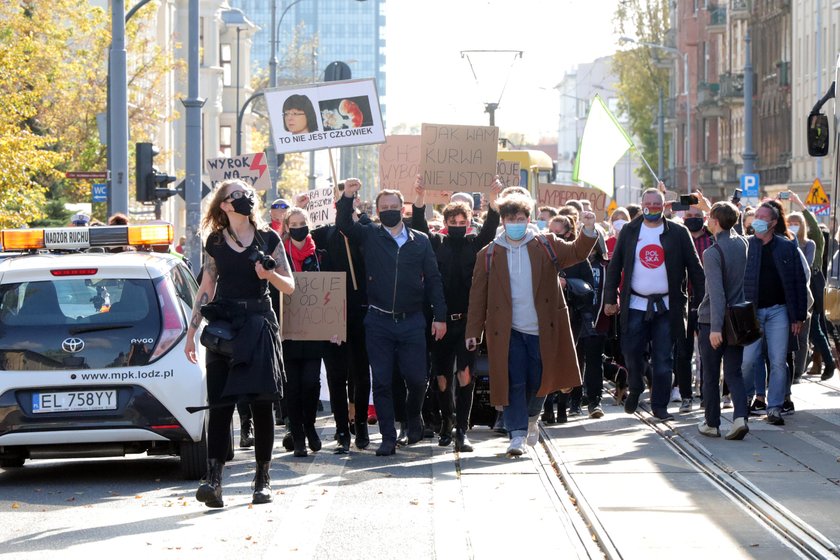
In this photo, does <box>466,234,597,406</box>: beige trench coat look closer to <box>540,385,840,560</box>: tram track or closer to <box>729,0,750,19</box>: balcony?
<box>540,385,840,560</box>: tram track

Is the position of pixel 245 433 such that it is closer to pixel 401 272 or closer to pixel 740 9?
pixel 401 272

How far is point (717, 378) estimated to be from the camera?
13039mm

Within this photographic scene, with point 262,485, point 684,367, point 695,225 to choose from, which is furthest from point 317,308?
point 695,225

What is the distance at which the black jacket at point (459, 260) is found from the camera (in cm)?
1254

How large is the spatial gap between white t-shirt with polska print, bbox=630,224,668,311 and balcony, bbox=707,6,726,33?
66.0 meters

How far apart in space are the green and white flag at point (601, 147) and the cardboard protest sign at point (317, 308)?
1340cm

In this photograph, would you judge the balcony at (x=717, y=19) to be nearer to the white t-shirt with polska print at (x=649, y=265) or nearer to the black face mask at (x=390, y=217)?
the white t-shirt with polska print at (x=649, y=265)

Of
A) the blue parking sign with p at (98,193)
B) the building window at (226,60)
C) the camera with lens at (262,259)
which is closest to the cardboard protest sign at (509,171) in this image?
the camera with lens at (262,259)

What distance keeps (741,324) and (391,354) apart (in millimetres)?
2666

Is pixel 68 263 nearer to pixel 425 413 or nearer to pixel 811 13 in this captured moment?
pixel 425 413

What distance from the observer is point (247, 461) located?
1206 cm

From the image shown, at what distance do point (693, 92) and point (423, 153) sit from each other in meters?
71.6

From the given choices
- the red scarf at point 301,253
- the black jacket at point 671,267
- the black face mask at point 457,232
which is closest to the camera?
the black face mask at point 457,232

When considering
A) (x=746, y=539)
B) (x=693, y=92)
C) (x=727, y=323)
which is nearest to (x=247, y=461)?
(x=727, y=323)
